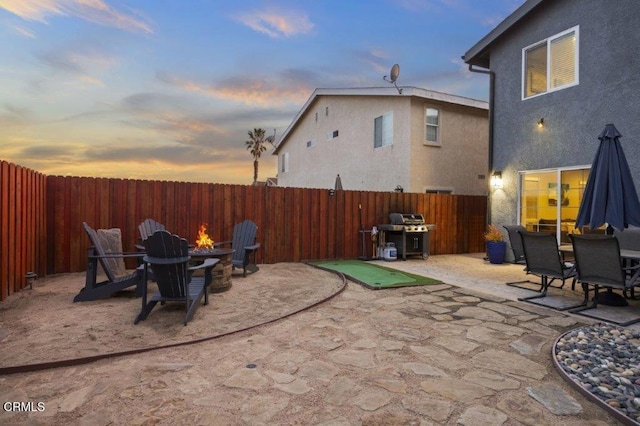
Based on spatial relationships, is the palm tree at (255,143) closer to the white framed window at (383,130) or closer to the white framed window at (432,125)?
the white framed window at (383,130)

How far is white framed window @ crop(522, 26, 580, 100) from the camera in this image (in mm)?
7836

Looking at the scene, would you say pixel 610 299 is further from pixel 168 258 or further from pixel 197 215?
pixel 197 215

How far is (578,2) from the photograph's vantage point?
764 cm

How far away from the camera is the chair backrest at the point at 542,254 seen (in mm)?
5113

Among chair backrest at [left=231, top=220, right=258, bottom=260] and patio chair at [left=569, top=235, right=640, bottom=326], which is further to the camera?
chair backrest at [left=231, top=220, right=258, bottom=260]

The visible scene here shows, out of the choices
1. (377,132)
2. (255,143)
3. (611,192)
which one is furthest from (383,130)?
(255,143)

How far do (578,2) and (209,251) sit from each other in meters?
8.98

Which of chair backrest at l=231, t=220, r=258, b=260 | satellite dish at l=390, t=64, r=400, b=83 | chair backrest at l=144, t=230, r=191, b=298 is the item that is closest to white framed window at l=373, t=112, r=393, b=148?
satellite dish at l=390, t=64, r=400, b=83

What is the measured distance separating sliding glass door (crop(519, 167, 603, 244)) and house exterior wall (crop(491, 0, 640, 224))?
0.64ft

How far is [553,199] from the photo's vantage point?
827 cm

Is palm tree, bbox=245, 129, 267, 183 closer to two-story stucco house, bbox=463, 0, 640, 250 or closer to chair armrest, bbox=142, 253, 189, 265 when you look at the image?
two-story stucco house, bbox=463, 0, 640, 250

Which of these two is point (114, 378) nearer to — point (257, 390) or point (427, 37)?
point (257, 390)

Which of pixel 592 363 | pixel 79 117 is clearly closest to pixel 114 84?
pixel 79 117

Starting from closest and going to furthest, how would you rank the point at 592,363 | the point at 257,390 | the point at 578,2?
the point at 257,390
the point at 592,363
the point at 578,2
